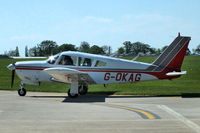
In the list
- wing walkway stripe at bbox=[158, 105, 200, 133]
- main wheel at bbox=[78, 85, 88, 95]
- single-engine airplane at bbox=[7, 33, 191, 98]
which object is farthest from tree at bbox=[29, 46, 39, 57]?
wing walkway stripe at bbox=[158, 105, 200, 133]

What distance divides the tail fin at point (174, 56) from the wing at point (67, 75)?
365 cm

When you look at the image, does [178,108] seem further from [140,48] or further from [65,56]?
[140,48]


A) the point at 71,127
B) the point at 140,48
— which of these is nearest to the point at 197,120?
the point at 71,127

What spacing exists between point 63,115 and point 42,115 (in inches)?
24.8

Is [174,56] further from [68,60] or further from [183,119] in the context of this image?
[183,119]

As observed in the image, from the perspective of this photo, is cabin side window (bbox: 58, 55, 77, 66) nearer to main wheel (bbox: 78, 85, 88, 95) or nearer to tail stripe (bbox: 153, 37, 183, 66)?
main wheel (bbox: 78, 85, 88, 95)

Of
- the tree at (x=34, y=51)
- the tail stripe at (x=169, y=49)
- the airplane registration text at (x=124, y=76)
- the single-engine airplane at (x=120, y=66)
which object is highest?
the tree at (x=34, y=51)

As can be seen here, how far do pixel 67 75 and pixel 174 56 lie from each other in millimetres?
5570

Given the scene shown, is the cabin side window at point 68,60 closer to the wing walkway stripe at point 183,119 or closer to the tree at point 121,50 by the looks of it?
the wing walkway stripe at point 183,119

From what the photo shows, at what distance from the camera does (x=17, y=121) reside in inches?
361

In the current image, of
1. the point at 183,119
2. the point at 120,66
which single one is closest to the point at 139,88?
the point at 120,66

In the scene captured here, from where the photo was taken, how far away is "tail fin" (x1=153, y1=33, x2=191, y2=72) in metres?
17.4

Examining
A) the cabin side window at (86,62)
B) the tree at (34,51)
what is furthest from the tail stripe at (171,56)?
the tree at (34,51)

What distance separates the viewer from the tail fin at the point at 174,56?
A: 17.4m
